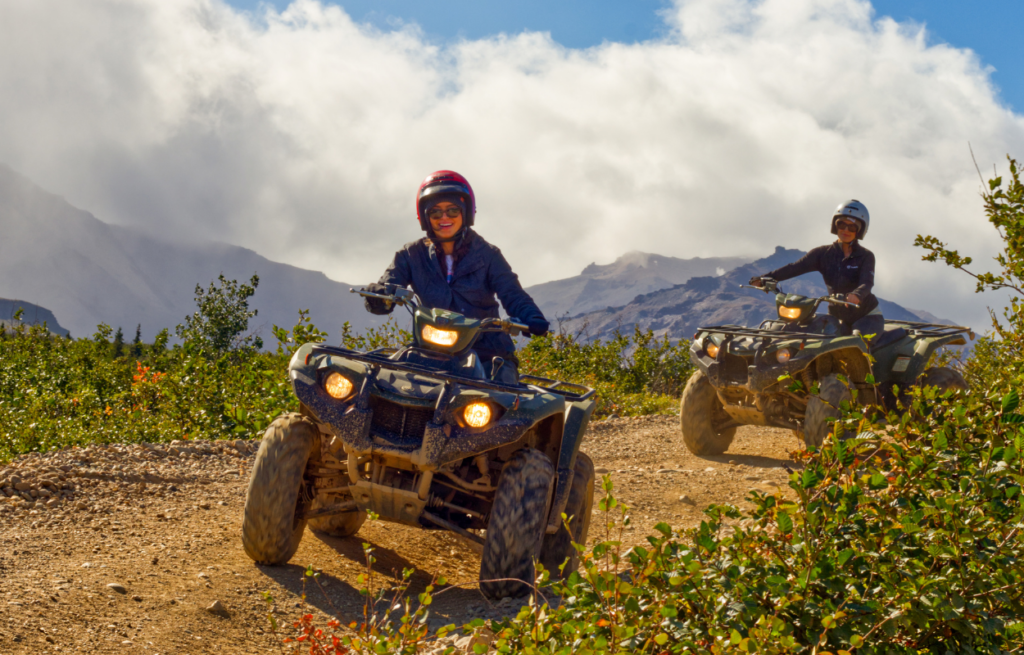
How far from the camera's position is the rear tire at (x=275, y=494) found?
3.96 metres

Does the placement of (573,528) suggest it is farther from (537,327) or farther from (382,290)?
(382,290)

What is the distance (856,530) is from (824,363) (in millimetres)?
5973

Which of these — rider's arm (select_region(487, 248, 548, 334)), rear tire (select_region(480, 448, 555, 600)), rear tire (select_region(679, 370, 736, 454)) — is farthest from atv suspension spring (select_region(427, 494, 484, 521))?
rear tire (select_region(679, 370, 736, 454))

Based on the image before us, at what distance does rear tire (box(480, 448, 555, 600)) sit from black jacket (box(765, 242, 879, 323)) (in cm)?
547

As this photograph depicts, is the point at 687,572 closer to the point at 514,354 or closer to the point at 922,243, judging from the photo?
the point at 514,354

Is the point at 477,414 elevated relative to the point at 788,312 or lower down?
lower down

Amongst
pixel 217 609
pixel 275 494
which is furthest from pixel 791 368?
pixel 217 609

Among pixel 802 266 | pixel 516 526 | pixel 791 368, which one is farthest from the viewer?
pixel 802 266

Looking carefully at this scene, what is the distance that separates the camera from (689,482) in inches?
299

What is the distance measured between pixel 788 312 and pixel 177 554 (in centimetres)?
626

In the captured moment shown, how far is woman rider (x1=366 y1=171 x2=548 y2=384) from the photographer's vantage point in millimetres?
4992

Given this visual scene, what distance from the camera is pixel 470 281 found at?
5055mm

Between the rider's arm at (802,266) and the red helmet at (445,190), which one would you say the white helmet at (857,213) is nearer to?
the rider's arm at (802,266)

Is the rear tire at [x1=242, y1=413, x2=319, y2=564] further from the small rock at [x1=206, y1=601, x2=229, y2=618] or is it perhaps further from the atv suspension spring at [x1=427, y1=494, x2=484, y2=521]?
the atv suspension spring at [x1=427, y1=494, x2=484, y2=521]
